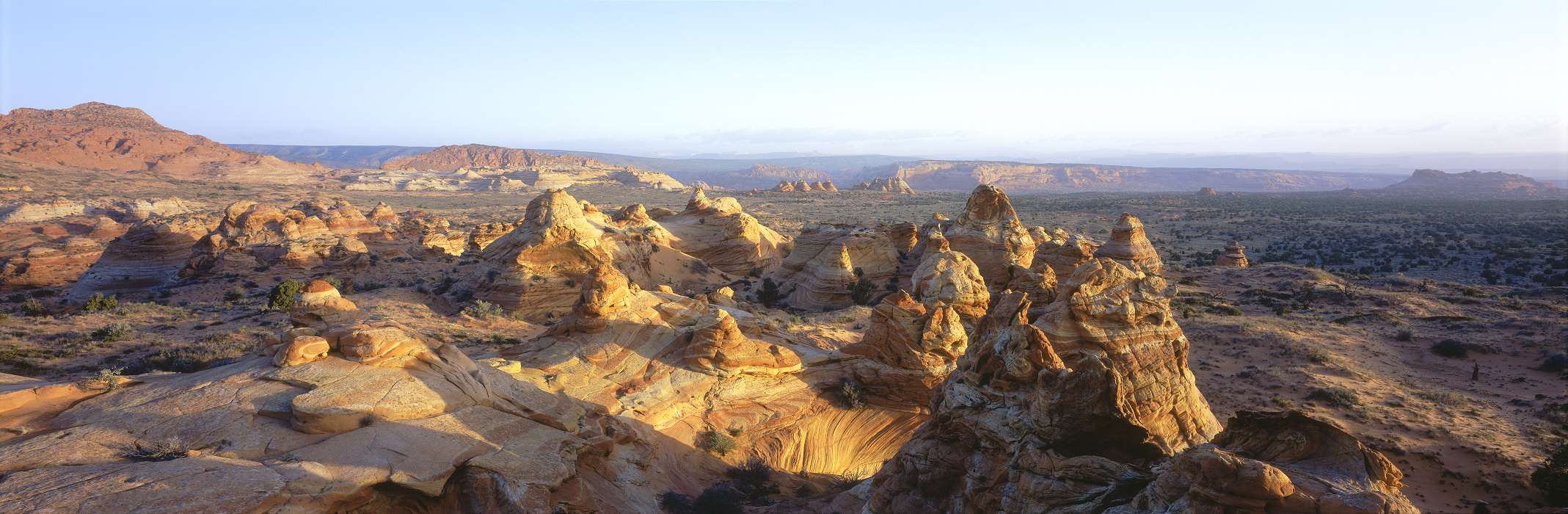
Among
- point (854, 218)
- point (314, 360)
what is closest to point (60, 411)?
point (314, 360)

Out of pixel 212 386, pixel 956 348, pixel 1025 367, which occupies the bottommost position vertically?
pixel 956 348

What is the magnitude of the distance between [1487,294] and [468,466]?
1773 inches

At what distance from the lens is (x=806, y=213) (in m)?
90.7

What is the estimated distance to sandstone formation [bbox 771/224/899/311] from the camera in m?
29.4

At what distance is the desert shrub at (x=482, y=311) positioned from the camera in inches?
885

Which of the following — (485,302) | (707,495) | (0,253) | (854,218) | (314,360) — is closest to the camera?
(314,360)

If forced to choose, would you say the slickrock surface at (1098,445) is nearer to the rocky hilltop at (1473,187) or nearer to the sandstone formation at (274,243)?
the sandstone formation at (274,243)

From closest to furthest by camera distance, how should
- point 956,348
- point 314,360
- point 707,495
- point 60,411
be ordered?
point 60,411 → point 314,360 → point 707,495 → point 956,348

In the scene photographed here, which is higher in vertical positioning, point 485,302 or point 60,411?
point 60,411

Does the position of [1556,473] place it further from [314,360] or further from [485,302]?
[485,302]

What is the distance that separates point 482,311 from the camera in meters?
22.7

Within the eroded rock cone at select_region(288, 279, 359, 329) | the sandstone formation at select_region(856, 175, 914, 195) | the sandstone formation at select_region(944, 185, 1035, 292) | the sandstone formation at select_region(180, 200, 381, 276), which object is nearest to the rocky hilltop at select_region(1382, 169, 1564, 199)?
the sandstone formation at select_region(856, 175, 914, 195)

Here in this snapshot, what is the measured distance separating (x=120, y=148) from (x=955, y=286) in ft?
565

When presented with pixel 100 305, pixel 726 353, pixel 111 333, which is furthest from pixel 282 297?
pixel 726 353
